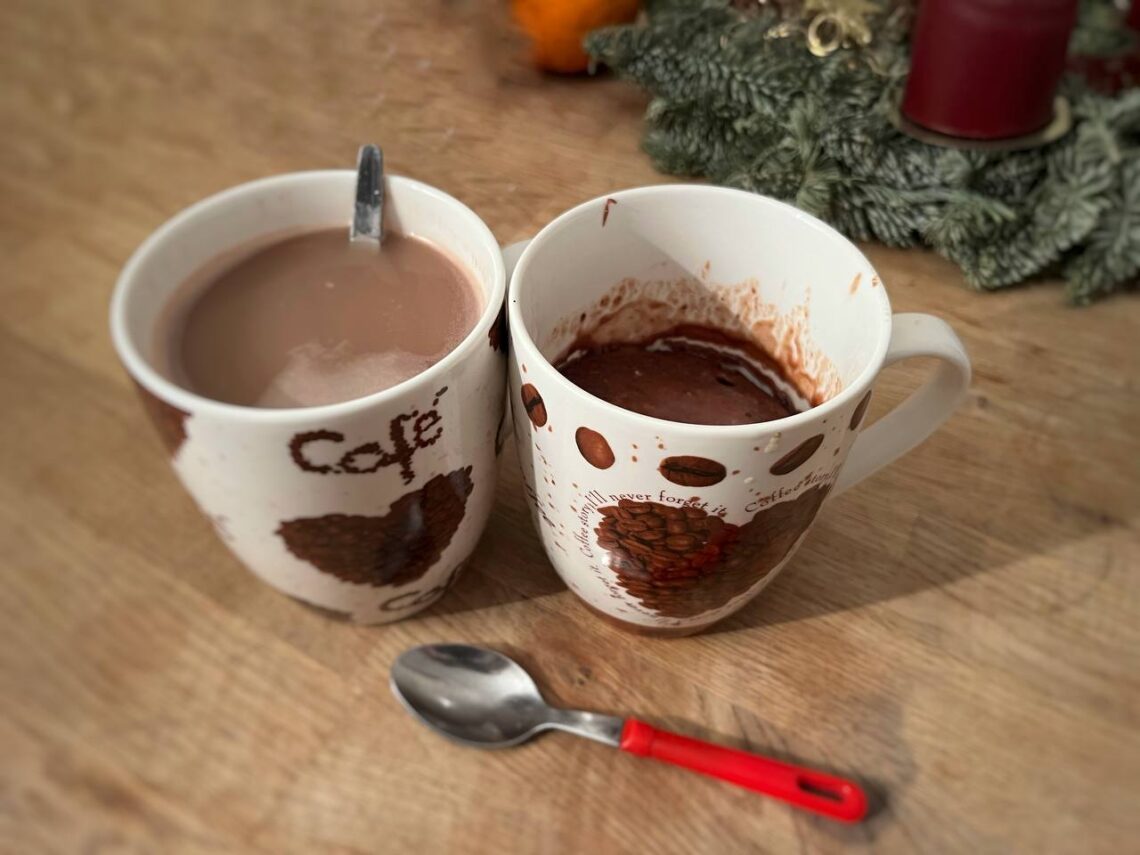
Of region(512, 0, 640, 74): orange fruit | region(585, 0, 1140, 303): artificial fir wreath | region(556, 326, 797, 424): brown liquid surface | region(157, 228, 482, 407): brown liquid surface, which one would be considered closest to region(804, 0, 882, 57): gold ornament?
region(585, 0, 1140, 303): artificial fir wreath

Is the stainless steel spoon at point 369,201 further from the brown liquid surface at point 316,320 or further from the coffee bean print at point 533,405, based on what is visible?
the coffee bean print at point 533,405

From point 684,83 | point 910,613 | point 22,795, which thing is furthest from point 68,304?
point 910,613

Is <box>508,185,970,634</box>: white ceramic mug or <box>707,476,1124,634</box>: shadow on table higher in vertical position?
<box>508,185,970,634</box>: white ceramic mug

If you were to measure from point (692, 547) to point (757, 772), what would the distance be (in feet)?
0.39

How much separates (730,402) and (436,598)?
21cm

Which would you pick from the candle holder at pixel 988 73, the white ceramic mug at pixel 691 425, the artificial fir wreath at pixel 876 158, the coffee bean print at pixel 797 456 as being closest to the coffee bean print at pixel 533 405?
the white ceramic mug at pixel 691 425

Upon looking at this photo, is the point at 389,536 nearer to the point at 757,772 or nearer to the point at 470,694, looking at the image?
the point at 470,694

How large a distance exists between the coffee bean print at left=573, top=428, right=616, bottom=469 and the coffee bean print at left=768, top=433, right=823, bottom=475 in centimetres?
7

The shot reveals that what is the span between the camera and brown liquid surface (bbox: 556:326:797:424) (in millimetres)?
530

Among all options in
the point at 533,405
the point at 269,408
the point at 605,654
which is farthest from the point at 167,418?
the point at 605,654

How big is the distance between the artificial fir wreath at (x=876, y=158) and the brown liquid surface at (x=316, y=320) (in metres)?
0.32

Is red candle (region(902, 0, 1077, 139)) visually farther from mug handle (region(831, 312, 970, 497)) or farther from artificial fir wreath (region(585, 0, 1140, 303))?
mug handle (region(831, 312, 970, 497))

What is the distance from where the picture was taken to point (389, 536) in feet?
1.48

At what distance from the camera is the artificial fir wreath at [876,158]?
26.5 inches
